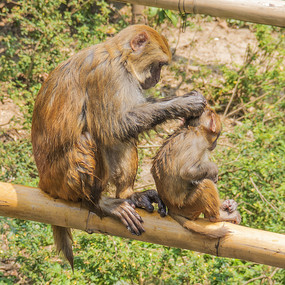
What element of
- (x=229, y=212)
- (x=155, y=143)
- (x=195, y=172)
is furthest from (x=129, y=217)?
(x=155, y=143)

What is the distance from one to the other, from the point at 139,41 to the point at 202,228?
5.74ft

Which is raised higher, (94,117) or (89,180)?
(94,117)

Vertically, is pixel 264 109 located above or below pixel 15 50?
below

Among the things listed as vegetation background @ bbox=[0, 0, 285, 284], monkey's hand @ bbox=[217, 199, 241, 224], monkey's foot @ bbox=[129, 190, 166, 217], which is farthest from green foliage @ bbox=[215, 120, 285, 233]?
monkey's foot @ bbox=[129, 190, 166, 217]

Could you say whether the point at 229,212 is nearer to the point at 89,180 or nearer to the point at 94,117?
the point at 89,180

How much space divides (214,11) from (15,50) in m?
4.28

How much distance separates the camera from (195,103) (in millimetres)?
4168

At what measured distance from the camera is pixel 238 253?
3.74 meters

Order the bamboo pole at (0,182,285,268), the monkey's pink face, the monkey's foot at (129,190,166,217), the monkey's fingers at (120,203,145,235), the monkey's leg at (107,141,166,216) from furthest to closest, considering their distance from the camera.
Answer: the monkey's pink face
the monkey's leg at (107,141,166,216)
the monkey's foot at (129,190,166,217)
the monkey's fingers at (120,203,145,235)
the bamboo pole at (0,182,285,268)

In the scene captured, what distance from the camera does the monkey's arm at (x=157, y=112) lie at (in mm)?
4184

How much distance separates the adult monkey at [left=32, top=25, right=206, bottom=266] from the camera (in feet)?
13.8

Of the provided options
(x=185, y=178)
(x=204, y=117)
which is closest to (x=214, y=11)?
(x=204, y=117)

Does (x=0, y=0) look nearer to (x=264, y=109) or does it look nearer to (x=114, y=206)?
(x=264, y=109)

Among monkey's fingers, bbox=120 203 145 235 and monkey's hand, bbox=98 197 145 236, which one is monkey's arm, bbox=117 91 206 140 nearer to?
monkey's hand, bbox=98 197 145 236
